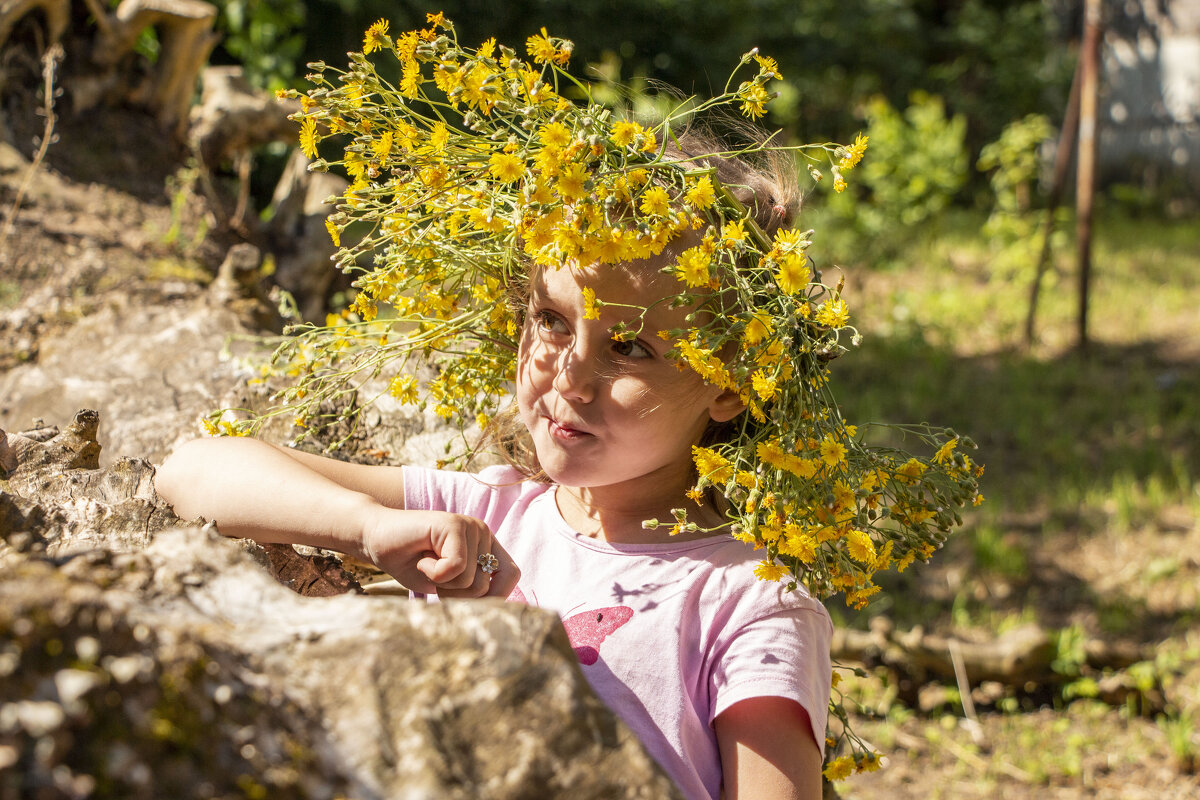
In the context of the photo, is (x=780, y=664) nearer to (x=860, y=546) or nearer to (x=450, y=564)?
(x=860, y=546)

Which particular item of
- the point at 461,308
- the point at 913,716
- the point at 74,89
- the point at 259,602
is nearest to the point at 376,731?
the point at 259,602

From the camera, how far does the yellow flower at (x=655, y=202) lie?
1235 millimetres

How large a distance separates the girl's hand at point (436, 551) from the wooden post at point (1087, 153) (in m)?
5.13

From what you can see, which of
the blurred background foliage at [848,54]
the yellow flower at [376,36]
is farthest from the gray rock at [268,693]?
the blurred background foliage at [848,54]

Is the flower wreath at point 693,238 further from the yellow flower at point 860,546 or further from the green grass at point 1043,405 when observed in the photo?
the green grass at point 1043,405

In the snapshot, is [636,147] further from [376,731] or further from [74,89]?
[74,89]

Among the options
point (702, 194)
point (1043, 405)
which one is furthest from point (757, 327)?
point (1043, 405)

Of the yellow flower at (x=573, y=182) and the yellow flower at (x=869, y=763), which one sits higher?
the yellow flower at (x=573, y=182)

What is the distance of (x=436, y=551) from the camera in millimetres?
1272

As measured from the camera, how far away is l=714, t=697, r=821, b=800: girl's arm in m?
1.27

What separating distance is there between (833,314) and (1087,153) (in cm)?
523

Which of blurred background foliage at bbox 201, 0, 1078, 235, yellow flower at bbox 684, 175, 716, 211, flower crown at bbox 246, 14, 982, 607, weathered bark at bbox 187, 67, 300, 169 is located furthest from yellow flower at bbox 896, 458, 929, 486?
blurred background foliage at bbox 201, 0, 1078, 235

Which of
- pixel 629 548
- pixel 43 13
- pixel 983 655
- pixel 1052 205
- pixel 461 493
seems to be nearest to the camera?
pixel 629 548

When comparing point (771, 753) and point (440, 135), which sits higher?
point (440, 135)
